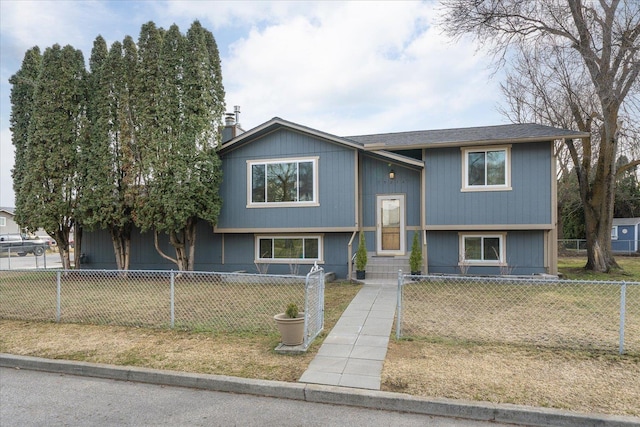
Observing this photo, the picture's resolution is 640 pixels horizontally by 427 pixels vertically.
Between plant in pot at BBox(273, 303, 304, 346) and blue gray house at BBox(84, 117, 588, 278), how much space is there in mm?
7025

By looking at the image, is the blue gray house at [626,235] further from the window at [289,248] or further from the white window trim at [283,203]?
the white window trim at [283,203]

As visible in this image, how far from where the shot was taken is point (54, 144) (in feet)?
41.5

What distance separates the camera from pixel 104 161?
495 inches

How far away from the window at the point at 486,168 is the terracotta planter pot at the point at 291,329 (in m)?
8.64

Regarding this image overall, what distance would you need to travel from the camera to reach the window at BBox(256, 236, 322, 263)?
1355 centimetres

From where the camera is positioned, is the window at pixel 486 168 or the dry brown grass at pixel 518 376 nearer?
the dry brown grass at pixel 518 376

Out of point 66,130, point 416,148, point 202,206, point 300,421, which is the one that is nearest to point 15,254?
point 66,130

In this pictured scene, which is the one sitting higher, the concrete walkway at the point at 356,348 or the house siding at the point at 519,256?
the house siding at the point at 519,256

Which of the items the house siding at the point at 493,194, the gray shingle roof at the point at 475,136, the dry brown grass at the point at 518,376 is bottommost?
the dry brown grass at the point at 518,376

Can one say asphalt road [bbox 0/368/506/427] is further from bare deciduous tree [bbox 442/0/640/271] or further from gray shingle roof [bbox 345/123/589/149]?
bare deciduous tree [bbox 442/0/640/271]

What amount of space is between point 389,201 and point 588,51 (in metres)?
8.81

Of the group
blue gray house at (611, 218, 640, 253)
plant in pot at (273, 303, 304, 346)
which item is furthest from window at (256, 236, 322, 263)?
blue gray house at (611, 218, 640, 253)

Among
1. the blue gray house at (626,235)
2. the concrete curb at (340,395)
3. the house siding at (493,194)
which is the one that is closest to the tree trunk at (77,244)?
the concrete curb at (340,395)

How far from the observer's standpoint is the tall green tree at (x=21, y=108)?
43.6ft
